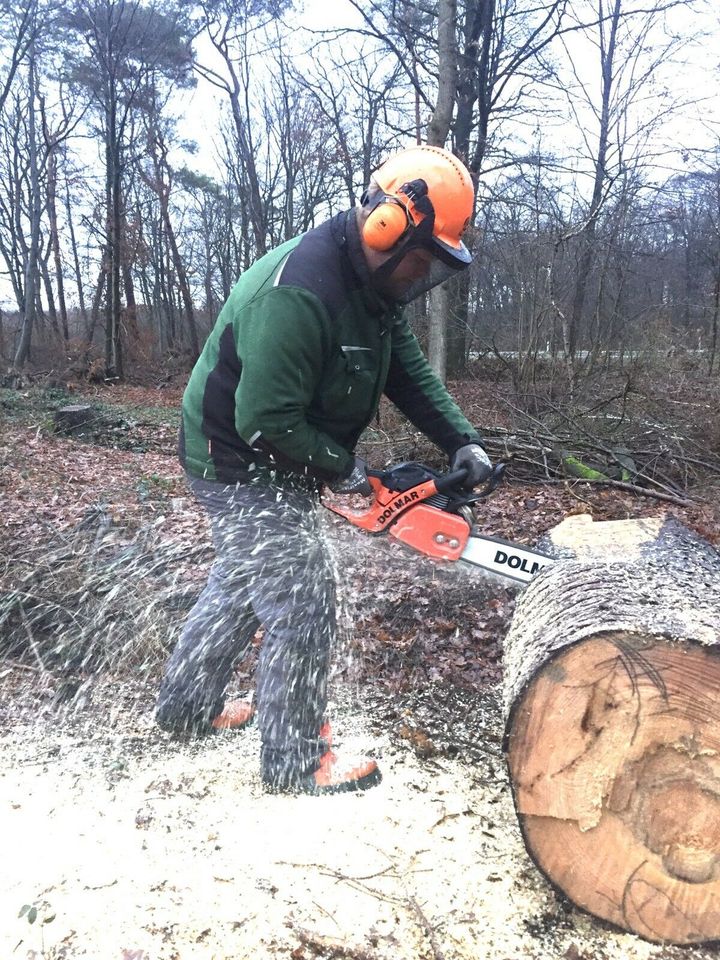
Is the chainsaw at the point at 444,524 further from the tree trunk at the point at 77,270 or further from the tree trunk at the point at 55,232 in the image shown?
the tree trunk at the point at 77,270

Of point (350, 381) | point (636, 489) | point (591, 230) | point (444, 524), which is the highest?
point (591, 230)

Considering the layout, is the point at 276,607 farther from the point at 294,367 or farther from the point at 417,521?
the point at 294,367

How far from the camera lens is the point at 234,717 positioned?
2580 mm

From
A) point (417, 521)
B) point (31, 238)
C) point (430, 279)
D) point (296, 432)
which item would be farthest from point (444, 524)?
point (31, 238)

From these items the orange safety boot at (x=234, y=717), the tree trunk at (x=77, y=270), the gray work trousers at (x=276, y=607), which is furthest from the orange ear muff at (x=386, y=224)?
the tree trunk at (x=77, y=270)

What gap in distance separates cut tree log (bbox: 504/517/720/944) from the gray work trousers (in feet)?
2.44

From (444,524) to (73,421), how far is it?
27.3 feet

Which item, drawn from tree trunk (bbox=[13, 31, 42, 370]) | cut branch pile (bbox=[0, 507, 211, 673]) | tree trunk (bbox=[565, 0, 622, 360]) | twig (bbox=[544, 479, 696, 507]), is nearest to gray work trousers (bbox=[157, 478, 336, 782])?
cut branch pile (bbox=[0, 507, 211, 673])

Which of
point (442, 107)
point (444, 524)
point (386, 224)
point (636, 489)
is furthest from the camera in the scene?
point (442, 107)

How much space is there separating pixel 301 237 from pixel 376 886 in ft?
6.25

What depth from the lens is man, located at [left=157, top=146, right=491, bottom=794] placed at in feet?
6.38

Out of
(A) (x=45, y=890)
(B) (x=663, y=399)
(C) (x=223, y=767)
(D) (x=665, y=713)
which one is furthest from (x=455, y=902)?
(B) (x=663, y=399)

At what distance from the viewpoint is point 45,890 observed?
6.05ft

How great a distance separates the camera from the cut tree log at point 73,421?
910 cm
